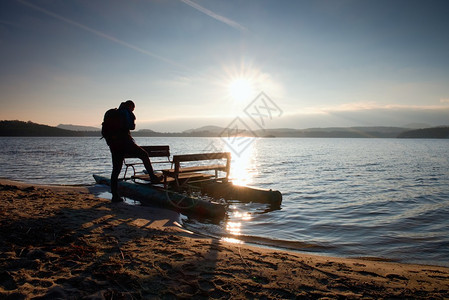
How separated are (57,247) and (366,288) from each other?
5.04 metres

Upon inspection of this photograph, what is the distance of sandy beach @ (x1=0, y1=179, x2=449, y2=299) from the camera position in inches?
138

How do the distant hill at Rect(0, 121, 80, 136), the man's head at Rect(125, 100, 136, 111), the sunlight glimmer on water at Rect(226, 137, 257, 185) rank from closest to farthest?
the man's head at Rect(125, 100, 136, 111)
the sunlight glimmer on water at Rect(226, 137, 257, 185)
the distant hill at Rect(0, 121, 80, 136)

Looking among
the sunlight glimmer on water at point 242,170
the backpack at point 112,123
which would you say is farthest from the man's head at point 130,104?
the sunlight glimmer on water at point 242,170

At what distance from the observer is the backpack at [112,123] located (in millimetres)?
8367

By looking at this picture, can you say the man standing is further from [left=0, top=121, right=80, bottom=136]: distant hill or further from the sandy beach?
[left=0, top=121, right=80, bottom=136]: distant hill

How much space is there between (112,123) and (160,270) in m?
5.65

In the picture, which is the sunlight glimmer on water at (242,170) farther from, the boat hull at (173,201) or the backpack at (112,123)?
the backpack at (112,123)

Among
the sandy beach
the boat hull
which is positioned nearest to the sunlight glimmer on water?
the boat hull

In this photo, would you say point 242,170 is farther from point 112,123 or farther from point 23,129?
point 23,129

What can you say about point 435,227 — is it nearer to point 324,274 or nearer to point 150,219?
point 324,274

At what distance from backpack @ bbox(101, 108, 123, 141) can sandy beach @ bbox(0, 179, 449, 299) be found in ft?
10.0

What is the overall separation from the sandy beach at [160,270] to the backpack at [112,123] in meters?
3.06

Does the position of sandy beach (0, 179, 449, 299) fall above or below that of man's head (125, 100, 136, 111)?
below

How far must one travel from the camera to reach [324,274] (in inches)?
176
